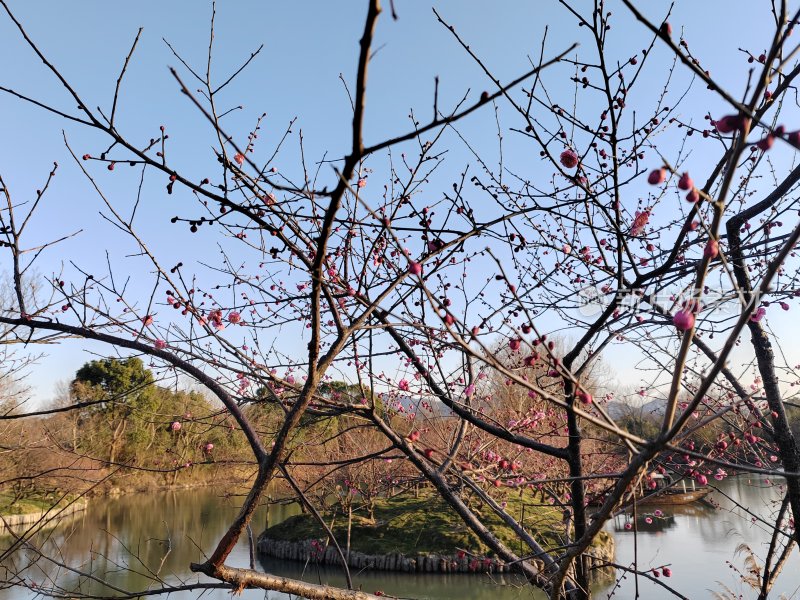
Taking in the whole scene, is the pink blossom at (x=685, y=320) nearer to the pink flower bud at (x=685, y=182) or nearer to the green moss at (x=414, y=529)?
the pink flower bud at (x=685, y=182)

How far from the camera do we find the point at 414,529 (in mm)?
11188

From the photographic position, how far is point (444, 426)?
7.02 meters

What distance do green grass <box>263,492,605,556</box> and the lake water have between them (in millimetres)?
584

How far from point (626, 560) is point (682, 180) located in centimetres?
1065

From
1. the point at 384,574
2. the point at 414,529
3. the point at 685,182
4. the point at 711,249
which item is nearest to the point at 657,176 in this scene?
the point at 685,182

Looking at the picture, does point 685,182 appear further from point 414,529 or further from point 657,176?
point 414,529

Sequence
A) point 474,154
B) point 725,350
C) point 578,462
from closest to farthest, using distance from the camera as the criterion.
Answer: point 725,350, point 578,462, point 474,154

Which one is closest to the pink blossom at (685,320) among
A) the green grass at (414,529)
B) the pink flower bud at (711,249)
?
the pink flower bud at (711,249)

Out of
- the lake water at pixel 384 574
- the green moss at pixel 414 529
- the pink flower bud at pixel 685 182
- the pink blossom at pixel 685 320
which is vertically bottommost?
the lake water at pixel 384 574

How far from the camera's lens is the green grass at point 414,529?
1008 cm

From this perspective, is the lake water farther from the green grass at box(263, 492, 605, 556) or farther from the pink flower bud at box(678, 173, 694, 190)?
the pink flower bud at box(678, 173, 694, 190)

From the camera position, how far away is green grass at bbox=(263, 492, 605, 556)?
10.1m

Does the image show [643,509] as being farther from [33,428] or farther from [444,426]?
[33,428]

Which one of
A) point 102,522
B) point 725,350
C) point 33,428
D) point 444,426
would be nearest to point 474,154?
point 725,350
